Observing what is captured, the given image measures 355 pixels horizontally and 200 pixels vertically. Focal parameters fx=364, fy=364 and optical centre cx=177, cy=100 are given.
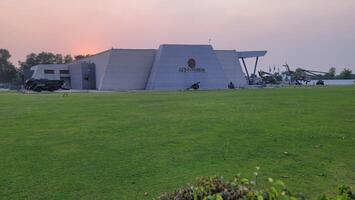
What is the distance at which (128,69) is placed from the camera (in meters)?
61.8

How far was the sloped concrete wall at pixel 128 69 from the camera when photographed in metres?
60.2

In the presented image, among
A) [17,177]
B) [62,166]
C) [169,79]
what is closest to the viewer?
[17,177]

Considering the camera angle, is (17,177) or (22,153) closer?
(17,177)

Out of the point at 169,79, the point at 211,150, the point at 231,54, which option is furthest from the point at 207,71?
the point at 211,150

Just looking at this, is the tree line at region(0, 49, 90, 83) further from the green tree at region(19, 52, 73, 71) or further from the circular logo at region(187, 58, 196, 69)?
the circular logo at region(187, 58, 196, 69)

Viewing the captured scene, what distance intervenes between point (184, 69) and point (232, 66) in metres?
15.1

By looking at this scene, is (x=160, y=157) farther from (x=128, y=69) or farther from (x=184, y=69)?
(x=128, y=69)

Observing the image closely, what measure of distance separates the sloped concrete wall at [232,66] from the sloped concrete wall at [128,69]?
49.1ft

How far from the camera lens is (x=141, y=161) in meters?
6.33

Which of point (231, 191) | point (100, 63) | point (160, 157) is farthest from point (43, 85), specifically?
point (231, 191)

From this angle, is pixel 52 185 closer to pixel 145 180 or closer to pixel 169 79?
pixel 145 180

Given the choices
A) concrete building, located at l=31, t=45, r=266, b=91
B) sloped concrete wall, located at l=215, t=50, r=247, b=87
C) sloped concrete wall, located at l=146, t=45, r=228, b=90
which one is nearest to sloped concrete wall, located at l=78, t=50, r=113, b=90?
concrete building, located at l=31, t=45, r=266, b=91

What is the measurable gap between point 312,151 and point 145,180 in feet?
11.3

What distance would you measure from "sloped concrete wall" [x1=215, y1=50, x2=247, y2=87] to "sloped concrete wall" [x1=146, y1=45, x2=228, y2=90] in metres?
8.26
